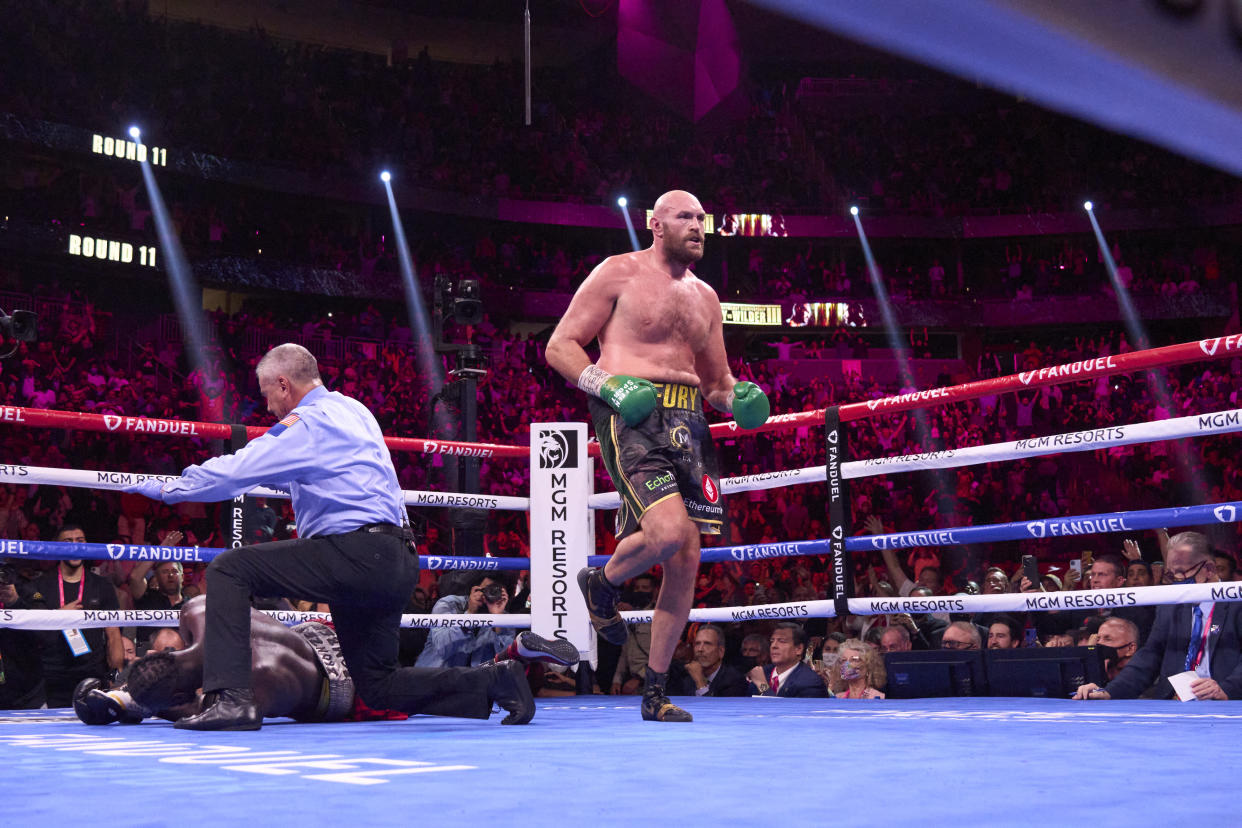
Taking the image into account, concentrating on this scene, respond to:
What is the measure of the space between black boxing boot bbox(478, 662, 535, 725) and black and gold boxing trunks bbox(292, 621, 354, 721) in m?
0.41

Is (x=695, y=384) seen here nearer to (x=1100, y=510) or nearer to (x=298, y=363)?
(x=298, y=363)

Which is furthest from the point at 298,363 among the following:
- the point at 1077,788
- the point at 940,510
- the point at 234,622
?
the point at 940,510

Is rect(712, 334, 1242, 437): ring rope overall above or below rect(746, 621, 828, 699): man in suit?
above

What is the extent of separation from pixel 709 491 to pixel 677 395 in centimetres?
25

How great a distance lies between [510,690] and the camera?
2.69 m

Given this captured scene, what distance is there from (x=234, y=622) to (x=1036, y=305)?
17465 mm

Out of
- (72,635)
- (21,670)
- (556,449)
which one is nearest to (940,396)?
(556,449)

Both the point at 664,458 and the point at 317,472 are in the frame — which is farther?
the point at 664,458

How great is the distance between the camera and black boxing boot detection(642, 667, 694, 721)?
2.74 meters

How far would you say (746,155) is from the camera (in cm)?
1945

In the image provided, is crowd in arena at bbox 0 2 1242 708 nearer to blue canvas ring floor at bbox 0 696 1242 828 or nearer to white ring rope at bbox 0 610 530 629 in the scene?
white ring rope at bbox 0 610 530 629

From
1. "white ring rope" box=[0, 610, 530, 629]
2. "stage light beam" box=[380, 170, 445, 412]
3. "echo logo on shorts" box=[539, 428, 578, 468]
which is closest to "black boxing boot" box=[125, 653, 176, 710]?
"white ring rope" box=[0, 610, 530, 629]

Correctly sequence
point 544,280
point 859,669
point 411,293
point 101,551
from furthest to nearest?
1. point 544,280
2. point 411,293
3. point 859,669
4. point 101,551

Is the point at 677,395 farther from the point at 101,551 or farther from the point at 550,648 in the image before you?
the point at 101,551
